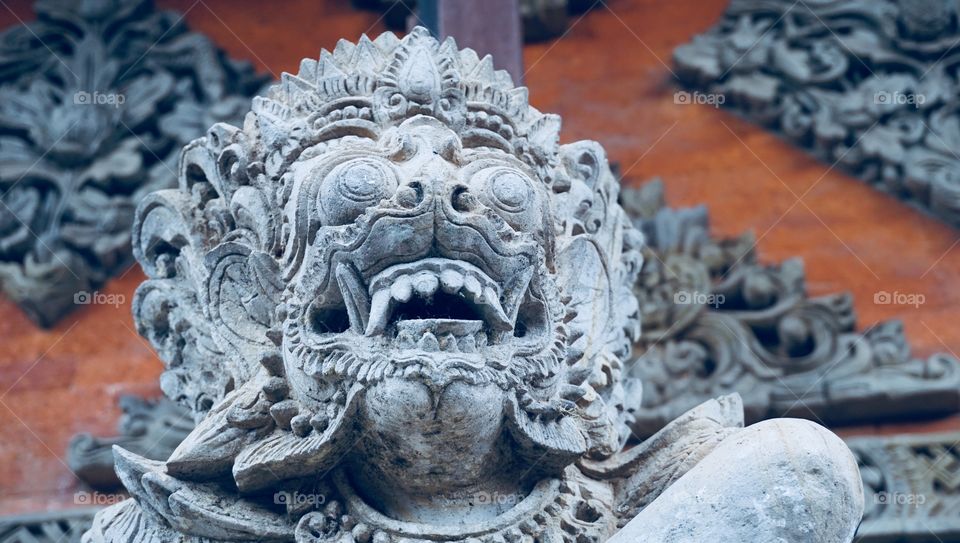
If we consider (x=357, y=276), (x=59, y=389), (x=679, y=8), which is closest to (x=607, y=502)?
(x=357, y=276)

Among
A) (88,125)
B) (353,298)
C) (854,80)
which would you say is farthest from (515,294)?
(88,125)

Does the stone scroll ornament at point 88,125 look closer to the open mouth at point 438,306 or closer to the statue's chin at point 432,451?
the statue's chin at point 432,451

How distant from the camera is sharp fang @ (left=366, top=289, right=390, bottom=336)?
351 centimetres

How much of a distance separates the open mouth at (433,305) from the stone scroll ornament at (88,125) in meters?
3.88

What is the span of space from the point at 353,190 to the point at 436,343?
0.36 m

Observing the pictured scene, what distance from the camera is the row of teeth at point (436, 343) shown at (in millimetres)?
3455

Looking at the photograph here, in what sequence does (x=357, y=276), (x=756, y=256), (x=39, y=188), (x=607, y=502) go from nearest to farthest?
(x=357, y=276) → (x=607, y=502) → (x=756, y=256) → (x=39, y=188)

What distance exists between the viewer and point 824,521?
337 centimetres

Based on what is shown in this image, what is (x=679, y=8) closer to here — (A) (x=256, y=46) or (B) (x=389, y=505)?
(A) (x=256, y=46)

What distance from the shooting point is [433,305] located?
11.7 ft

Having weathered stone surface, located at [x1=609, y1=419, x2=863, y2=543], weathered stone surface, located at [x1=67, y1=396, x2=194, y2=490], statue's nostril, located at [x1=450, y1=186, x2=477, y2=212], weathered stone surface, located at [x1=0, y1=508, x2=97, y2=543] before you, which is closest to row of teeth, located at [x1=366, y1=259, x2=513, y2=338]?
statue's nostril, located at [x1=450, y1=186, x2=477, y2=212]

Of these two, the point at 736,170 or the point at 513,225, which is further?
the point at 736,170

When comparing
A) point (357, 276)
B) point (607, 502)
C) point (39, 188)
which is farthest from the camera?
point (39, 188)

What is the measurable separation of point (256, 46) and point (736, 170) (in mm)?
2016
